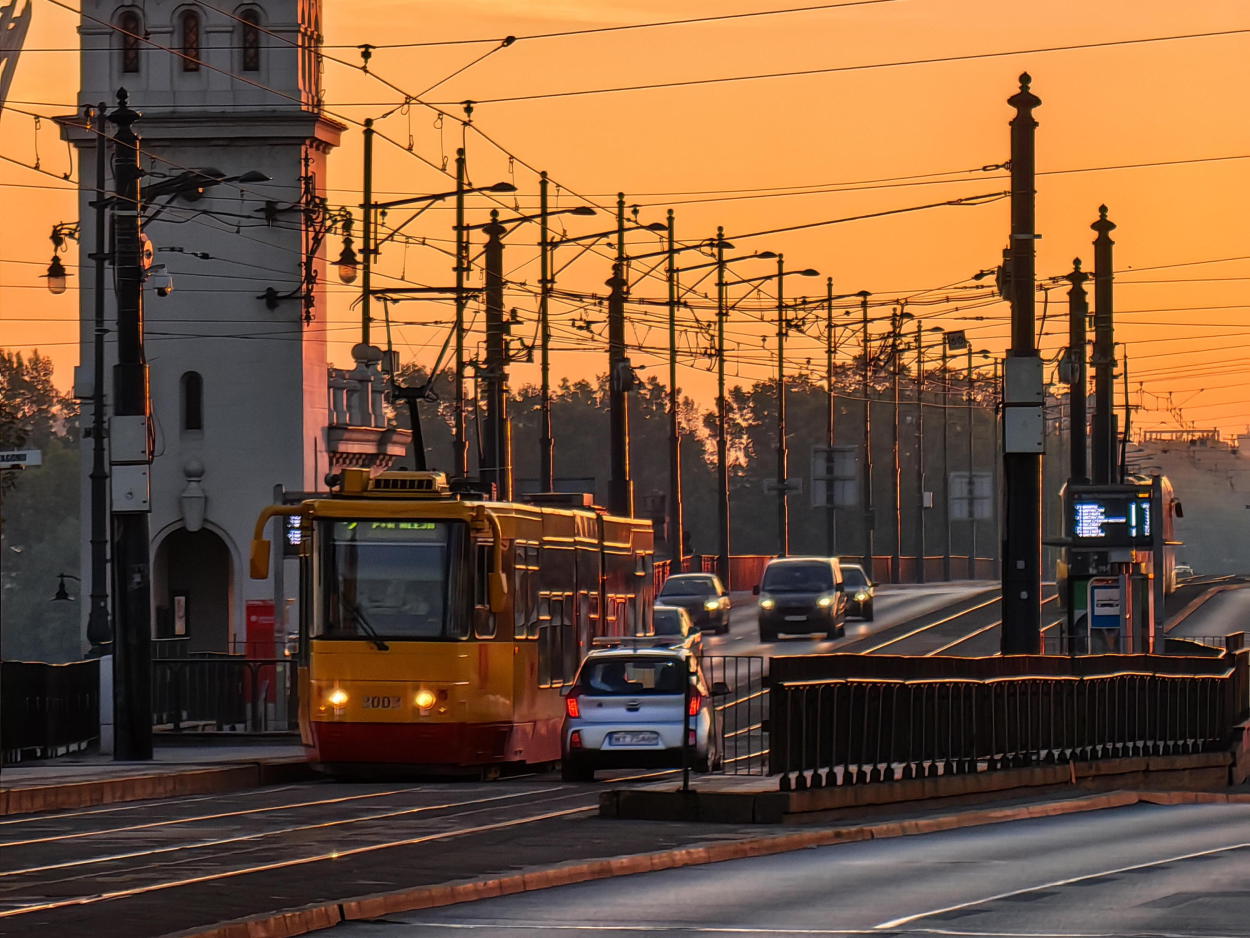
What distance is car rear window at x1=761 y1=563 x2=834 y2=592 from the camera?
213 ft

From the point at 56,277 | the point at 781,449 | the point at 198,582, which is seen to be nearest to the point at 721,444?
the point at 781,449

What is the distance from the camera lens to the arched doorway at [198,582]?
60594 millimetres

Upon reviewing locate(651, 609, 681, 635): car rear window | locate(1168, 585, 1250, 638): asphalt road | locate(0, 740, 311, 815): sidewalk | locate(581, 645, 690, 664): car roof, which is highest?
locate(581, 645, 690, 664): car roof

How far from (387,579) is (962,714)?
21.4ft

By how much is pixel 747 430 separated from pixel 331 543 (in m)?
168

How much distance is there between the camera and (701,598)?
70.2m

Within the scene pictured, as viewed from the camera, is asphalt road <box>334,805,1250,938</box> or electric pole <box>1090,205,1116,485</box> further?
electric pole <box>1090,205,1116,485</box>

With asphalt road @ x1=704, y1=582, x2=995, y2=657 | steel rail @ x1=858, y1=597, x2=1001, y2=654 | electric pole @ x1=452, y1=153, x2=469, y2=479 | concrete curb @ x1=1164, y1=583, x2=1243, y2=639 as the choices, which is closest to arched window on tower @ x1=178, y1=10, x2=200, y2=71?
electric pole @ x1=452, y1=153, x2=469, y2=479

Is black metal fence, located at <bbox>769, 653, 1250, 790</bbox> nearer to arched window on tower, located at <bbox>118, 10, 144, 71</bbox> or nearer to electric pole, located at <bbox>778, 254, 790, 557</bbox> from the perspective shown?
arched window on tower, located at <bbox>118, 10, 144, 71</bbox>

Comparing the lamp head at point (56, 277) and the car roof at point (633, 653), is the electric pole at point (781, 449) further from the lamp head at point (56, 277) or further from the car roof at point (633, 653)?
the car roof at point (633, 653)

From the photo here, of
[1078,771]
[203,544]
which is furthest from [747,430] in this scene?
[1078,771]

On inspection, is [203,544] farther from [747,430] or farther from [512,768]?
[747,430]

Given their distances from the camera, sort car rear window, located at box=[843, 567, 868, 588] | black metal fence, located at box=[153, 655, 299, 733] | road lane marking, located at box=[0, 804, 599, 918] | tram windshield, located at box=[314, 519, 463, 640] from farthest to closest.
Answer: car rear window, located at box=[843, 567, 868, 588] → black metal fence, located at box=[153, 655, 299, 733] → tram windshield, located at box=[314, 519, 463, 640] → road lane marking, located at box=[0, 804, 599, 918]

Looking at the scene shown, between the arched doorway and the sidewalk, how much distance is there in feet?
90.3
